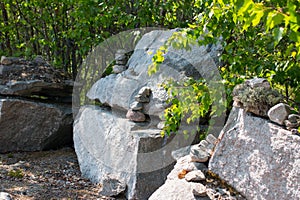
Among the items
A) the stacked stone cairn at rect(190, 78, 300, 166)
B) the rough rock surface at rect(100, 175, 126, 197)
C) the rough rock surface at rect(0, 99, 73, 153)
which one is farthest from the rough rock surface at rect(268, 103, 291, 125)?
the rough rock surface at rect(0, 99, 73, 153)

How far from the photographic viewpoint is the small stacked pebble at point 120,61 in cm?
478

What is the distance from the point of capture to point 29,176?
4402mm

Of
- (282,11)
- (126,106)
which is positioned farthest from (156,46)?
(282,11)

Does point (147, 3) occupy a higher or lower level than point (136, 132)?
higher

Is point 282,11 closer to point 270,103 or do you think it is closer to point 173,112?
point 270,103

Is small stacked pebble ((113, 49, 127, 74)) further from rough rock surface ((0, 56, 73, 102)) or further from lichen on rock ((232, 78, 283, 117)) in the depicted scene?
lichen on rock ((232, 78, 283, 117))

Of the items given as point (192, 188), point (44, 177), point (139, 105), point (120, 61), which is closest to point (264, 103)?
point (192, 188)

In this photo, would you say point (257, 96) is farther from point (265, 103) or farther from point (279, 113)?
point (279, 113)

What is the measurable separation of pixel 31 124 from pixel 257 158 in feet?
11.4

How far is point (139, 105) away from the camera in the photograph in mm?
3998

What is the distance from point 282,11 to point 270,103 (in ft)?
3.60

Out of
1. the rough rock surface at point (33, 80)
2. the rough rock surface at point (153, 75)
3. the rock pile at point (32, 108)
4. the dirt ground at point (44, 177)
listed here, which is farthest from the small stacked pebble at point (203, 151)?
the rough rock surface at point (33, 80)

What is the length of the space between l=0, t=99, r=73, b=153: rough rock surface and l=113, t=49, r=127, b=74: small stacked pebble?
3.55 ft

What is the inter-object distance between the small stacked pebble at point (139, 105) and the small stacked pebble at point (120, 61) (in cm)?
81
